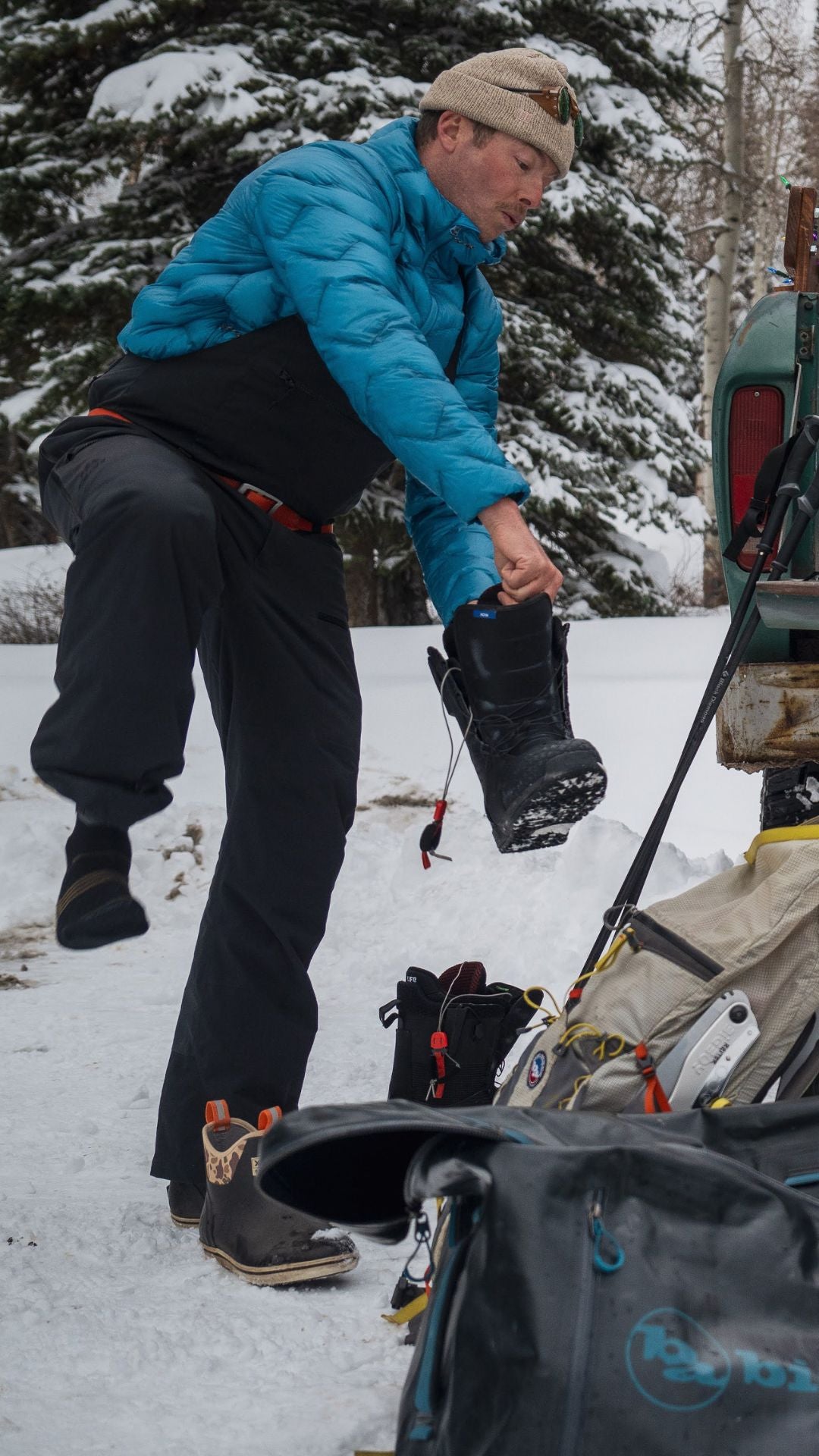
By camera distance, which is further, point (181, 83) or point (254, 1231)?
point (181, 83)

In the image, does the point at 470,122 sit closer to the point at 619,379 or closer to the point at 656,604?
the point at 619,379

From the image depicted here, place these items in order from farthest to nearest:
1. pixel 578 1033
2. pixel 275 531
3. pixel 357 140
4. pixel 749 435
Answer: pixel 357 140 < pixel 749 435 < pixel 275 531 < pixel 578 1033

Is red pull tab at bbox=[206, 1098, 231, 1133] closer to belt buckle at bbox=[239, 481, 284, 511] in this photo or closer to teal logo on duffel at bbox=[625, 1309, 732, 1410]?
belt buckle at bbox=[239, 481, 284, 511]

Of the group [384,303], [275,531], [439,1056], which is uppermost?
[384,303]

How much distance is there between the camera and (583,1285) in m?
1.39

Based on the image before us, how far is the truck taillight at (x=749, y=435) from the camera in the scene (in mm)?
3617

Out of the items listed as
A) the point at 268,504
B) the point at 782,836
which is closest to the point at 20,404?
the point at 268,504

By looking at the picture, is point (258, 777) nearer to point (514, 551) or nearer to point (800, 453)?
point (514, 551)

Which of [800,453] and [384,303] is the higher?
[384,303]

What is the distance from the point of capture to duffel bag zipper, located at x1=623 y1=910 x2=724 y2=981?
1983 millimetres

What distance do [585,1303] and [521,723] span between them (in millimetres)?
1316

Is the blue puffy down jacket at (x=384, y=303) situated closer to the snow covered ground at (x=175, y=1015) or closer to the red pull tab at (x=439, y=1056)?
the red pull tab at (x=439, y=1056)

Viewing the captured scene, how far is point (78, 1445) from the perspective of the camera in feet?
6.05

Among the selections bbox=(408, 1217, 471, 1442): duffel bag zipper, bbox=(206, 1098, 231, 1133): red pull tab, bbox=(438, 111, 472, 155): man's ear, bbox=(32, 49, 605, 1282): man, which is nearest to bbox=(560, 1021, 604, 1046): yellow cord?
bbox=(32, 49, 605, 1282): man
